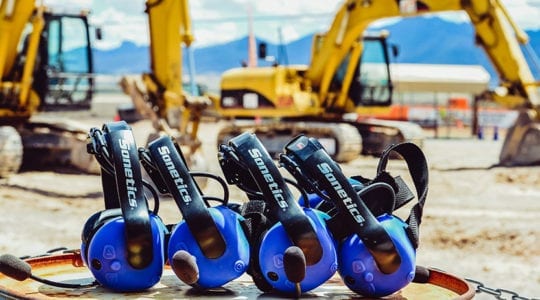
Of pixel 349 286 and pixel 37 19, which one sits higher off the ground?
pixel 37 19

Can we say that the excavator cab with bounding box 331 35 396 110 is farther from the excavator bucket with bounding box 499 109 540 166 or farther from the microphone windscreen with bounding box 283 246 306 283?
the microphone windscreen with bounding box 283 246 306 283

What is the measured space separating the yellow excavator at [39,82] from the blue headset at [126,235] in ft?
45.6

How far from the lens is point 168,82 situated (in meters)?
15.8

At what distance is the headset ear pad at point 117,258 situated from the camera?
2537mm

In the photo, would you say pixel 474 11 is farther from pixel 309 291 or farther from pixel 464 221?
pixel 309 291

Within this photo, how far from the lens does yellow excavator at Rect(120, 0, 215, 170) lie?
1541cm

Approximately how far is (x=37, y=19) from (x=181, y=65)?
2.67 meters

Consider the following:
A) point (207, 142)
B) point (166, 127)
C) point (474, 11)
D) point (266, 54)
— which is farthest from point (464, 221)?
point (207, 142)

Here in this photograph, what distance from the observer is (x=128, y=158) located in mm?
2574

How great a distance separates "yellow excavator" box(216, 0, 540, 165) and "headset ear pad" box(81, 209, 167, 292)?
16.8m

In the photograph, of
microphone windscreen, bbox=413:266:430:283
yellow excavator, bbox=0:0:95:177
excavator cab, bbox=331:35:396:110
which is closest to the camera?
microphone windscreen, bbox=413:266:430:283

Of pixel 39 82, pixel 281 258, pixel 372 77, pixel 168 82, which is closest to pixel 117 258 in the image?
pixel 281 258

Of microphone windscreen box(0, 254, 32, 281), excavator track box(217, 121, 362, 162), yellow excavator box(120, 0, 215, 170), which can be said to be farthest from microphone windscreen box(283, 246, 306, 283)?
excavator track box(217, 121, 362, 162)

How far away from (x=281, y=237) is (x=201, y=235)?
0.19m
